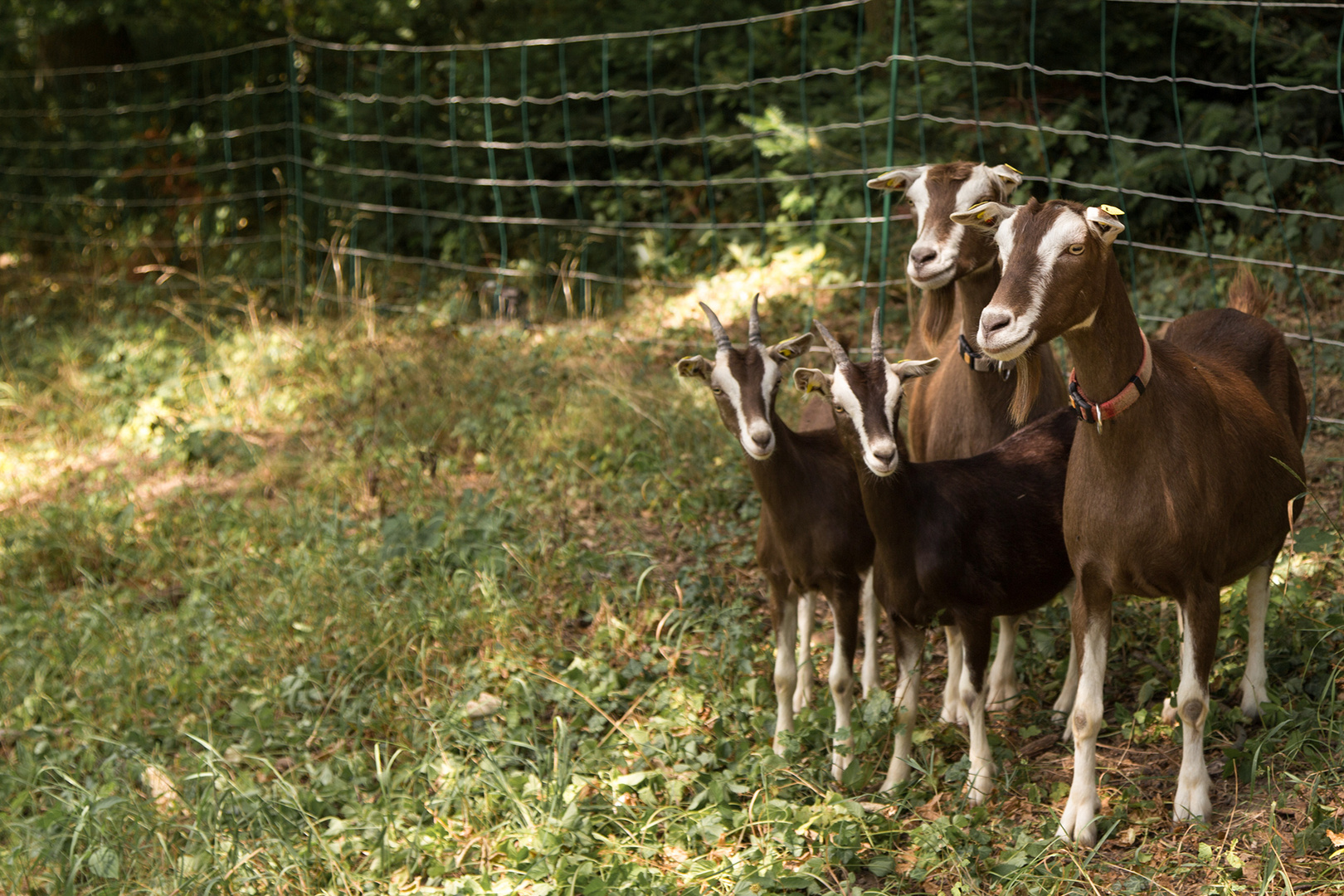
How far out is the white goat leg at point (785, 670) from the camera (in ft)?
13.6

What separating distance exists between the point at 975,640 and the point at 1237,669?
1.14 meters

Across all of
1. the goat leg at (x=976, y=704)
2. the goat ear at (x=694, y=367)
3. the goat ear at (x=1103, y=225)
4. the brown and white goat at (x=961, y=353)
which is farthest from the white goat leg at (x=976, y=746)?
the goat ear at (x=1103, y=225)

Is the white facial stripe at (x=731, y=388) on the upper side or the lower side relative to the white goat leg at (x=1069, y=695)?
upper

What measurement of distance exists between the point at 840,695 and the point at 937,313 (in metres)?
1.54

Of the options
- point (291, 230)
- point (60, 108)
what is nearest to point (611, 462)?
point (291, 230)

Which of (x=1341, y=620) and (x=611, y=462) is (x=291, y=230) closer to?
(x=611, y=462)

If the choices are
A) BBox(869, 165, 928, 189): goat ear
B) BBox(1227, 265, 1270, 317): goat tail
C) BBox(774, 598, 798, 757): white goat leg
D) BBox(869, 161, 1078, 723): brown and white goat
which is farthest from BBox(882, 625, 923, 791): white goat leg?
Answer: BBox(1227, 265, 1270, 317): goat tail

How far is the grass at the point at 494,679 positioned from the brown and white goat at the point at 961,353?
0.22m

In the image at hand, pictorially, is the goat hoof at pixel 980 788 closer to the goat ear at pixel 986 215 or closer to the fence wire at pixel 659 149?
the goat ear at pixel 986 215

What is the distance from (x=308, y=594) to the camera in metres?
5.53

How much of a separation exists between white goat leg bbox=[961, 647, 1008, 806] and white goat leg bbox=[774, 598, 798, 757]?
65 cm

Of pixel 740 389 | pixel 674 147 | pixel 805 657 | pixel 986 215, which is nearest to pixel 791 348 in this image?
pixel 740 389

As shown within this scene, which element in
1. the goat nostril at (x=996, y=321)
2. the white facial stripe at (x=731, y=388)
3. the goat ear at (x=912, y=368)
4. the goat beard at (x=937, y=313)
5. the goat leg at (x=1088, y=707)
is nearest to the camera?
the goat nostril at (x=996, y=321)

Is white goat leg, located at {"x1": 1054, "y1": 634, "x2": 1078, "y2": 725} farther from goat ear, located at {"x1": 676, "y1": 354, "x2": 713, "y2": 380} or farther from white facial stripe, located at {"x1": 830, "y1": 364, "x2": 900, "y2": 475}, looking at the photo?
goat ear, located at {"x1": 676, "y1": 354, "x2": 713, "y2": 380}
